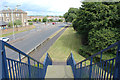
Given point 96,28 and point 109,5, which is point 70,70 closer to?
point 96,28

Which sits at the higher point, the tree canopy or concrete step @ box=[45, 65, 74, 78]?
the tree canopy

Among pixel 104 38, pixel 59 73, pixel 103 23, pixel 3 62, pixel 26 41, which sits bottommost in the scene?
pixel 26 41

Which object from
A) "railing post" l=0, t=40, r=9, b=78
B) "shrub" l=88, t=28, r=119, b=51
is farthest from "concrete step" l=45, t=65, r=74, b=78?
"shrub" l=88, t=28, r=119, b=51

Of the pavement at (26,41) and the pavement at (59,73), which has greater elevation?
the pavement at (59,73)

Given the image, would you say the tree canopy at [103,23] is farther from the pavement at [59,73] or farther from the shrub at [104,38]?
the pavement at [59,73]

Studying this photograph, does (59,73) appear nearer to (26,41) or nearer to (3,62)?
(3,62)

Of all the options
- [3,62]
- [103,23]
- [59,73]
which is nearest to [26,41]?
[103,23]

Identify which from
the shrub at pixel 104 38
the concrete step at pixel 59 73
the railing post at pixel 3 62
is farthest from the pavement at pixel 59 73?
the shrub at pixel 104 38

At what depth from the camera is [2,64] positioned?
0.95 m

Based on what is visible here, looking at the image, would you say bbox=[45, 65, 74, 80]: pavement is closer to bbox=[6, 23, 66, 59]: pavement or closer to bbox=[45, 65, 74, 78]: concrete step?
bbox=[45, 65, 74, 78]: concrete step

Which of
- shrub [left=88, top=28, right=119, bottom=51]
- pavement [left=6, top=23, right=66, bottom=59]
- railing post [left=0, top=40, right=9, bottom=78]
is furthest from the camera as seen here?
pavement [left=6, top=23, right=66, bottom=59]

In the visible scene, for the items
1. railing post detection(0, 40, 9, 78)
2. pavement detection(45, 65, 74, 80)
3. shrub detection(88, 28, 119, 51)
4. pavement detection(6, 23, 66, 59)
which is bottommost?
pavement detection(6, 23, 66, 59)

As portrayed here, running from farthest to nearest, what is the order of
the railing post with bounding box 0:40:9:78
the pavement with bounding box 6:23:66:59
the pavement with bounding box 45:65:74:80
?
the pavement with bounding box 6:23:66:59 → the pavement with bounding box 45:65:74:80 → the railing post with bounding box 0:40:9:78

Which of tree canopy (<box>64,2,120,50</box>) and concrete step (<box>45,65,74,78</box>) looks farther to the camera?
tree canopy (<box>64,2,120,50</box>)
